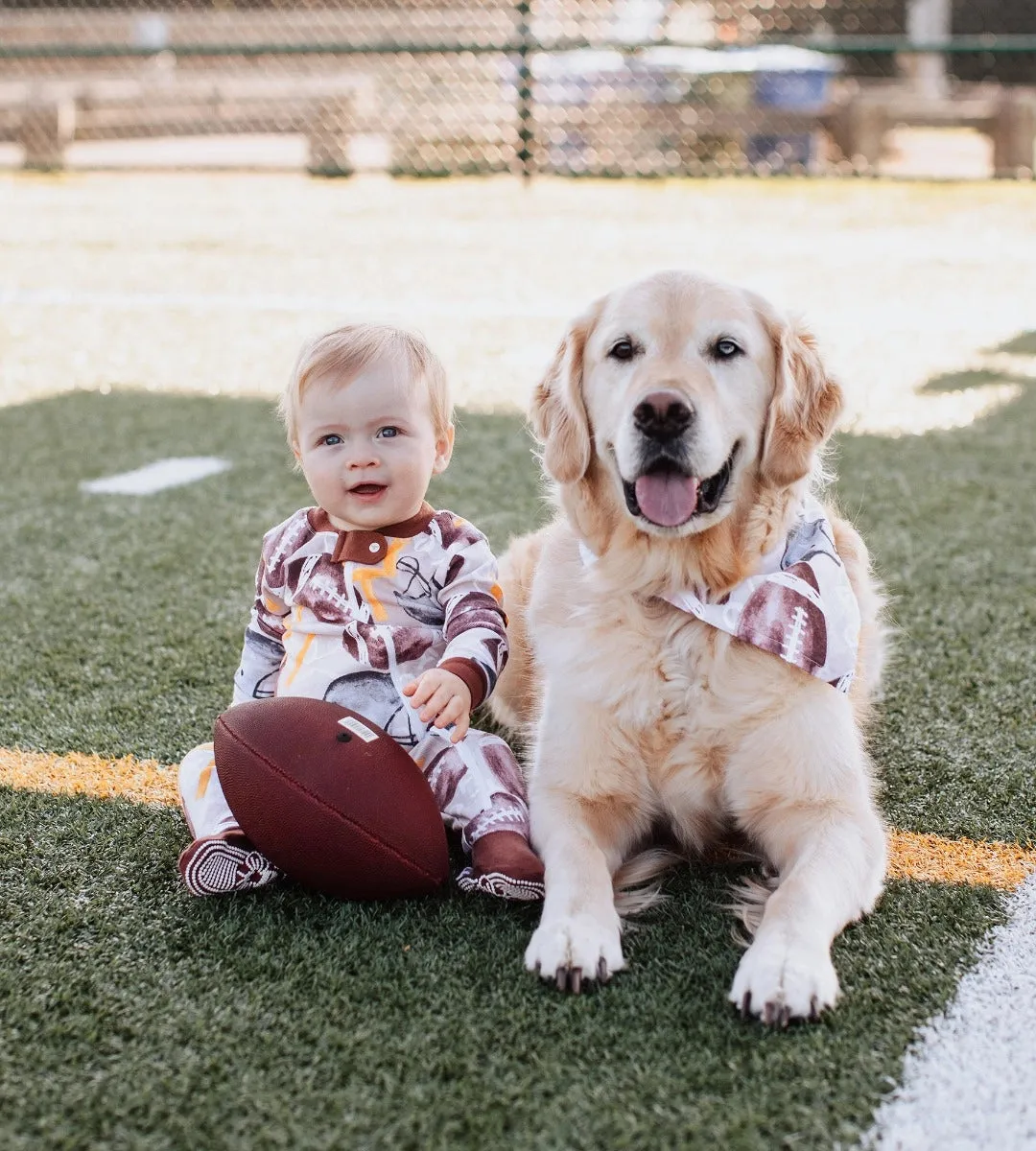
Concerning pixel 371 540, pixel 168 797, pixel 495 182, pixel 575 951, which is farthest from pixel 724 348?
pixel 495 182

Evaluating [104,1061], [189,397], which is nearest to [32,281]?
[189,397]

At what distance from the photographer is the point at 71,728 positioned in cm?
322

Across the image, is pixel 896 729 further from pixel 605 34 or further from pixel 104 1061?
pixel 605 34

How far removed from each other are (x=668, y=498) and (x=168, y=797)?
3.99 feet

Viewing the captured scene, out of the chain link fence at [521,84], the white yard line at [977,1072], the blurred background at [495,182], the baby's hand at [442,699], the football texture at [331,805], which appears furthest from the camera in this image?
the chain link fence at [521,84]

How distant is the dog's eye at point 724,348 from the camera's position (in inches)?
108

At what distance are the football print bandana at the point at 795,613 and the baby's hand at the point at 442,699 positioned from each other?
47cm

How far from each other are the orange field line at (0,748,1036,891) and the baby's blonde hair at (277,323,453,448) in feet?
2.61

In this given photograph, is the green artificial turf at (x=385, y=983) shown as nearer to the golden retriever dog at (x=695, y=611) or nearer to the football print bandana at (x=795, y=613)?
the golden retriever dog at (x=695, y=611)

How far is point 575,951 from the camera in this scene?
88.0 inches

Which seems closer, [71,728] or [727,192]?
[71,728]

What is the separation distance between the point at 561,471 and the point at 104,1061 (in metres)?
1.46

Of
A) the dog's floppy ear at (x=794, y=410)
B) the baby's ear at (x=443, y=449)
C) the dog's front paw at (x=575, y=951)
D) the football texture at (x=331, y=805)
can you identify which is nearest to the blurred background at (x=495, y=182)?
the dog's floppy ear at (x=794, y=410)

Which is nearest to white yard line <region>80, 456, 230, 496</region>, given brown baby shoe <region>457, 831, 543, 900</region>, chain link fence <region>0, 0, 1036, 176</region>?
brown baby shoe <region>457, 831, 543, 900</region>
